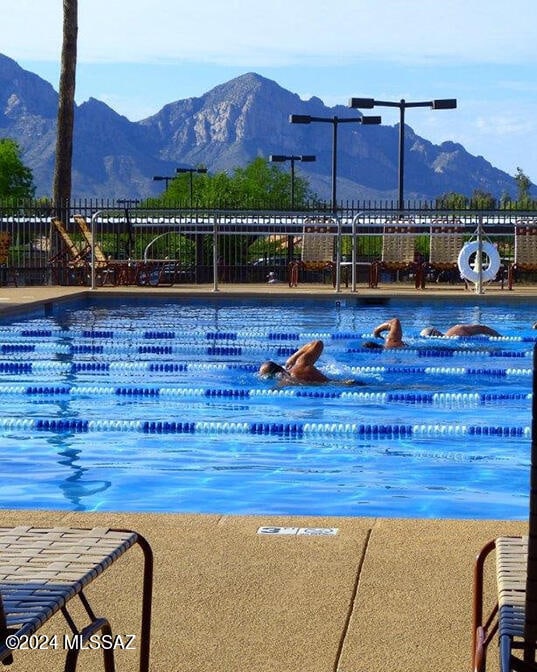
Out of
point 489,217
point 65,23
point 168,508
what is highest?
point 65,23

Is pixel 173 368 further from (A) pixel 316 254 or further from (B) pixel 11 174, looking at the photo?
(B) pixel 11 174

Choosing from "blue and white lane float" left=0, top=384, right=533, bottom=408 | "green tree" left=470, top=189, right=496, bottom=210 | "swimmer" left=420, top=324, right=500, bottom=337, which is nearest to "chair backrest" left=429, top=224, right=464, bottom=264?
"green tree" left=470, top=189, right=496, bottom=210

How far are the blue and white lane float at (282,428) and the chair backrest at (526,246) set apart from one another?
1106 centimetres

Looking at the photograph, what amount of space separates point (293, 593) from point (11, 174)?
8468cm

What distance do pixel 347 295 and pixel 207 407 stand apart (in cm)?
801

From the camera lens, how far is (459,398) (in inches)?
371

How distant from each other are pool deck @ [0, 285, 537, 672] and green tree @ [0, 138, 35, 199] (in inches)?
3167

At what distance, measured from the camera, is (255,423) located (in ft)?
27.1

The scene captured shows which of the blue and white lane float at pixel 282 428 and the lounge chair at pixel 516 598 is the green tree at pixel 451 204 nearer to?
the blue and white lane float at pixel 282 428

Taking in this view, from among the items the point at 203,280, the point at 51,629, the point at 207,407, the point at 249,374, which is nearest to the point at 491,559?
the point at 51,629

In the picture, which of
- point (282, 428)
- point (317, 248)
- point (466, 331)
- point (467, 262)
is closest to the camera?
point (282, 428)

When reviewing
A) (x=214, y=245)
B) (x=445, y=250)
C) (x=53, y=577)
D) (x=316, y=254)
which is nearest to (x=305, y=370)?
(x=53, y=577)

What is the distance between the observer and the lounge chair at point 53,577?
2420 millimetres

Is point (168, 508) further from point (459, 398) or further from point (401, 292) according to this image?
point (401, 292)
